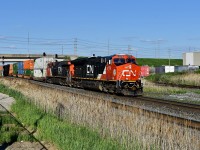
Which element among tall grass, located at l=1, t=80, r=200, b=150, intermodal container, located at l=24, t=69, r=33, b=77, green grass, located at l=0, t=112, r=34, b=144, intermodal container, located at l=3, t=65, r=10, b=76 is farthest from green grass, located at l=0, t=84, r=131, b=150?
intermodal container, located at l=3, t=65, r=10, b=76

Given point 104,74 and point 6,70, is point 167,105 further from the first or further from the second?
point 6,70

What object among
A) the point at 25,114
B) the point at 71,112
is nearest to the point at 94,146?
the point at 71,112

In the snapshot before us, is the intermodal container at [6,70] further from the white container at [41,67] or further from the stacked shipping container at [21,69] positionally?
the white container at [41,67]

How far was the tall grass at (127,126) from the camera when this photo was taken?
31.2 feet

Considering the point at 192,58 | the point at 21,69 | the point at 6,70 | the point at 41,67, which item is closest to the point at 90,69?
the point at 41,67

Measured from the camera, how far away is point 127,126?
1173cm

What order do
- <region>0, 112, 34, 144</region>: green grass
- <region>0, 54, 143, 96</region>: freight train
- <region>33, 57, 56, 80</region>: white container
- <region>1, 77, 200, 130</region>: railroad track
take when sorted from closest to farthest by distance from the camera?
<region>1, 77, 200, 130</region>: railroad track, <region>0, 112, 34, 144</region>: green grass, <region>0, 54, 143, 96</region>: freight train, <region>33, 57, 56, 80</region>: white container

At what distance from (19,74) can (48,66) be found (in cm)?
2210

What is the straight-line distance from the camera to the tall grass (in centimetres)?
951

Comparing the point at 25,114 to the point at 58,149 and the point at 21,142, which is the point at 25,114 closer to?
the point at 21,142

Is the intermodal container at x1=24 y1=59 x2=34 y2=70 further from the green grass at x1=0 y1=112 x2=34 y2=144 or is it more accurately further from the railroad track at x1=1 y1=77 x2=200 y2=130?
the green grass at x1=0 y1=112 x2=34 y2=144

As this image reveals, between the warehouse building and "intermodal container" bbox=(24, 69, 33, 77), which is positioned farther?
the warehouse building

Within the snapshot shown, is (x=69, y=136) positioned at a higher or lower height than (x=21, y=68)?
lower

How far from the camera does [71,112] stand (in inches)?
648
